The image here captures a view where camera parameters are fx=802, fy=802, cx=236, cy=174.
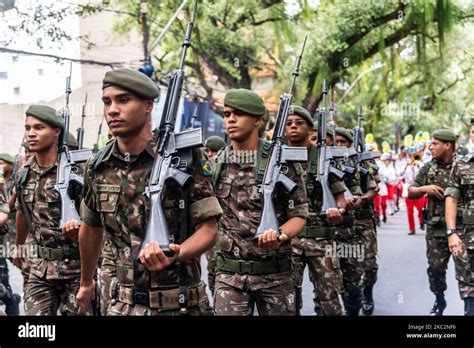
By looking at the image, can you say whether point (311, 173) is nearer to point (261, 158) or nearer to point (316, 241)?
point (316, 241)

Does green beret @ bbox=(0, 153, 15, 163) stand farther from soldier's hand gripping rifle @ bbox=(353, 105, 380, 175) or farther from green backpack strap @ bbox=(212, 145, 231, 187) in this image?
green backpack strap @ bbox=(212, 145, 231, 187)

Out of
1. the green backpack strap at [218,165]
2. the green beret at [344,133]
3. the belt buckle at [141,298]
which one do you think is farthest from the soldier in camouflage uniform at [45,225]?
the green beret at [344,133]

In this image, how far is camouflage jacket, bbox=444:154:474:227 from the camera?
557 centimetres

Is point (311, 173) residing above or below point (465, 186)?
above

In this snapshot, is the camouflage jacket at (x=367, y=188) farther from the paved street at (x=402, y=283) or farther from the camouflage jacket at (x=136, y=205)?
the camouflage jacket at (x=136, y=205)

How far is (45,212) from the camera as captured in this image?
16.6 ft

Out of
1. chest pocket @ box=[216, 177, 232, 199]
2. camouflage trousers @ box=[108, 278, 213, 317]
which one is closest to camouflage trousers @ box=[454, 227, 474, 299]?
chest pocket @ box=[216, 177, 232, 199]

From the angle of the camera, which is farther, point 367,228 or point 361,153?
point 361,153

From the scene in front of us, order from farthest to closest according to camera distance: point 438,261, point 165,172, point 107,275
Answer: point 438,261
point 107,275
point 165,172

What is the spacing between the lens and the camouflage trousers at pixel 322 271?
225 inches

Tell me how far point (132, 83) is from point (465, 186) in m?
3.05

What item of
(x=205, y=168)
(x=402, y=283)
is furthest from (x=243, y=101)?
(x=402, y=283)

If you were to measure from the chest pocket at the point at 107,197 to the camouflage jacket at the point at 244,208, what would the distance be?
1.22 meters
